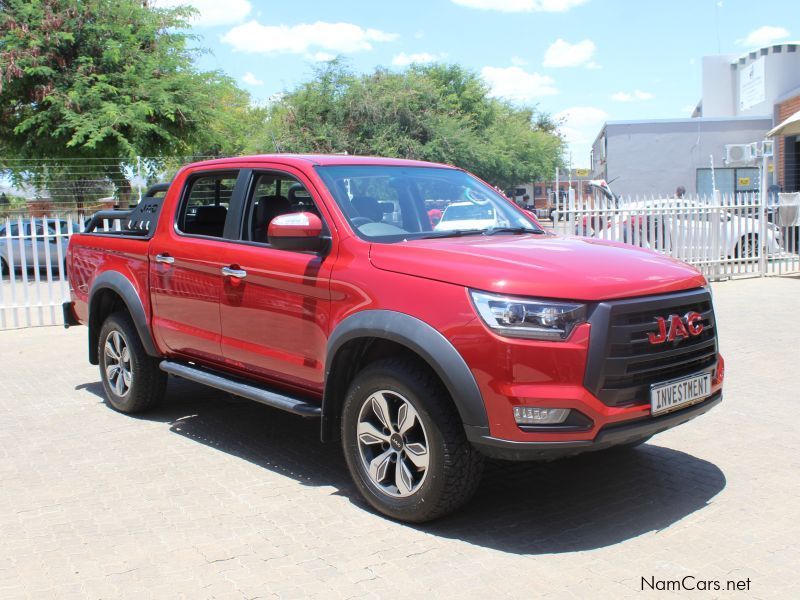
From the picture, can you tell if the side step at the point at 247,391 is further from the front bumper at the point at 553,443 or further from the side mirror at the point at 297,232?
the front bumper at the point at 553,443

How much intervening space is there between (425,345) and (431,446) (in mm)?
498

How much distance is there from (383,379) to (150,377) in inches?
118

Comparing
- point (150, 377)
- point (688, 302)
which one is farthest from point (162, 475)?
point (688, 302)

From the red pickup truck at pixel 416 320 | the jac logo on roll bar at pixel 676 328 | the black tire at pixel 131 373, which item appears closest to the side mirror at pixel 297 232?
the red pickup truck at pixel 416 320

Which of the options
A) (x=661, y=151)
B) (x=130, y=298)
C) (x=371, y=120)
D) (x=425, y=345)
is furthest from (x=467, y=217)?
(x=661, y=151)

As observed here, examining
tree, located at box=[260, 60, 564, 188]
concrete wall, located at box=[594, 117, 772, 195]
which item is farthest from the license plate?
concrete wall, located at box=[594, 117, 772, 195]

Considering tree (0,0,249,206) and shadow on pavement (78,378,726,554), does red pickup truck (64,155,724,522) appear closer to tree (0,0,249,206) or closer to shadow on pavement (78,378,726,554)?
shadow on pavement (78,378,726,554)

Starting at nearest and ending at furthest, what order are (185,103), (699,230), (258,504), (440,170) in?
(258,504), (440,170), (699,230), (185,103)

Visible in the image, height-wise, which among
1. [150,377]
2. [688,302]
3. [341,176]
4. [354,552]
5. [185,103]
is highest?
[185,103]

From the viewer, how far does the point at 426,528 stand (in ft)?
14.0

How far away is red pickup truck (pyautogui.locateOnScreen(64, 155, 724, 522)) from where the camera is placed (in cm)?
383

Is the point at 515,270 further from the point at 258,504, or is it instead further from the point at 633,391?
the point at 258,504

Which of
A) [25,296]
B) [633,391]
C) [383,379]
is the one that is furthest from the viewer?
[25,296]

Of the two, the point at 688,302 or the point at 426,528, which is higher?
the point at 688,302
